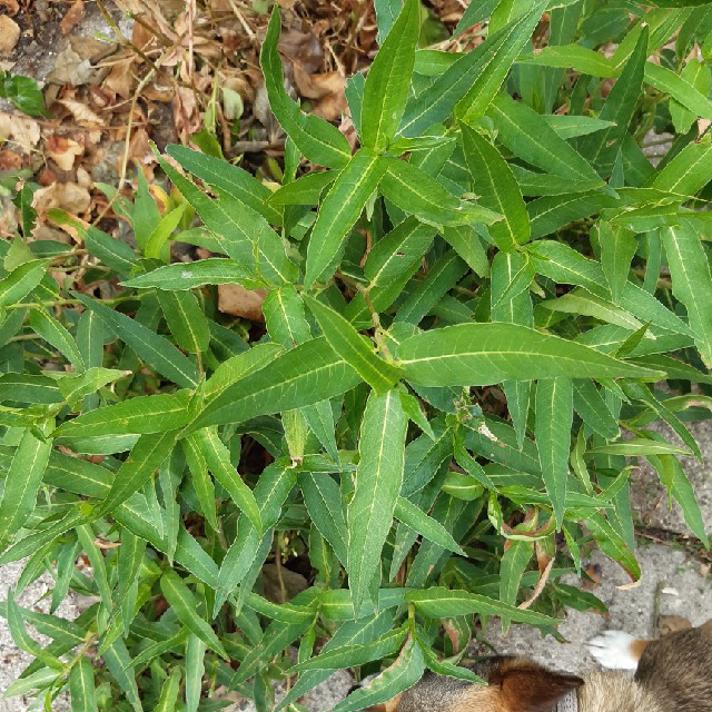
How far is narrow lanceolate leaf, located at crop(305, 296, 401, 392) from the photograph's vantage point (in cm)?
106

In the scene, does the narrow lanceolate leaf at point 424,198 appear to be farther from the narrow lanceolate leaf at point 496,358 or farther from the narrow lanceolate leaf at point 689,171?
the narrow lanceolate leaf at point 689,171

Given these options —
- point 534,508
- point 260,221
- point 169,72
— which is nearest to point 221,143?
point 169,72

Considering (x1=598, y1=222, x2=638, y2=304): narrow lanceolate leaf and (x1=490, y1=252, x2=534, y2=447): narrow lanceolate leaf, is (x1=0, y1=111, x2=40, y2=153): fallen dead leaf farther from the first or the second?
(x1=598, y1=222, x2=638, y2=304): narrow lanceolate leaf

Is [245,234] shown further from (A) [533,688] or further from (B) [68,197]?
(A) [533,688]

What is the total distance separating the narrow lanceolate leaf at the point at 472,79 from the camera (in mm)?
1237

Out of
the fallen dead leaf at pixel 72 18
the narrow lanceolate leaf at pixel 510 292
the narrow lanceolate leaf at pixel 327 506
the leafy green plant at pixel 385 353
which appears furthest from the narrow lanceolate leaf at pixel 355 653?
the fallen dead leaf at pixel 72 18

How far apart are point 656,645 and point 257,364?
244 cm

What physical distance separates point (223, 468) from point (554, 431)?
26.4 inches

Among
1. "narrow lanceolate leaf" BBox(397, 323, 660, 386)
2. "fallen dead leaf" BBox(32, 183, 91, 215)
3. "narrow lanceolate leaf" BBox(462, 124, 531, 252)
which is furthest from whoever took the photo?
"fallen dead leaf" BBox(32, 183, 91, 215)

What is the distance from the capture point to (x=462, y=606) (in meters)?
1.78

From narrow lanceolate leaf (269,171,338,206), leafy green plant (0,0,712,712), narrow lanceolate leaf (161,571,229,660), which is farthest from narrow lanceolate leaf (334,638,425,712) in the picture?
narrow lanceolate leaf (269,171,338,206)

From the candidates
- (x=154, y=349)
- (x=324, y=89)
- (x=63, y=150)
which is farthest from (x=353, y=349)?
(x=63, y=150)

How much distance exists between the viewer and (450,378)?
1.08m

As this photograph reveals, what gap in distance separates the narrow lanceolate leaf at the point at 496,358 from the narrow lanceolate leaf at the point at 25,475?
0.82 meters
